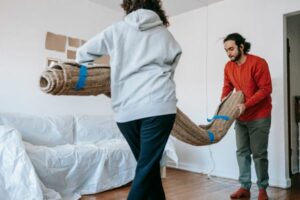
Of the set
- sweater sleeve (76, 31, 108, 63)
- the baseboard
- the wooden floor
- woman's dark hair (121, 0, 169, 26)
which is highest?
woman's dark hair (121, 0, 169, 26)

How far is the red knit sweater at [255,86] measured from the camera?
2240 mm

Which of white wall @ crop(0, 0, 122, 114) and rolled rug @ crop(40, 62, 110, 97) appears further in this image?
white wall @ crop(0, 0, 122, 114)

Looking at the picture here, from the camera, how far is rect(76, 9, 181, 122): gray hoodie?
1.03 metres

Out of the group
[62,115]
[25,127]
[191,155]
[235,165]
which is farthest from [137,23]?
[191,155]

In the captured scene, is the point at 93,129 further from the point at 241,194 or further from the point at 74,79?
the point at 74,79

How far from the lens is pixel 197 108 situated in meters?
3.63

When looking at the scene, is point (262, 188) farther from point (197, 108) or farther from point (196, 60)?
point (196, 60)

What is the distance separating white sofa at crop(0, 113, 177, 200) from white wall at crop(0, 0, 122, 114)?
0.26 m

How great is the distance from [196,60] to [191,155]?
1.20m

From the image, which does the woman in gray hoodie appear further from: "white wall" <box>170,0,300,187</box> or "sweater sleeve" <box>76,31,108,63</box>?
"white wall" <box>170,0,300,187</box>

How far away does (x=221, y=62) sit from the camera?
3.40m

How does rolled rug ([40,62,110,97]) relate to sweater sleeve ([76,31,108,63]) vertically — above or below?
below

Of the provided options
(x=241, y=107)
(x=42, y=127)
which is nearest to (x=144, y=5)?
(x=241, y=107)

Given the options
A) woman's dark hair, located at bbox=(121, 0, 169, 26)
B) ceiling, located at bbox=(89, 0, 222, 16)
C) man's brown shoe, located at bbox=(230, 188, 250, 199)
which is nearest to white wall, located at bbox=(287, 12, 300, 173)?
ceiling, located at bbox=(89, 0, 222, 16)
